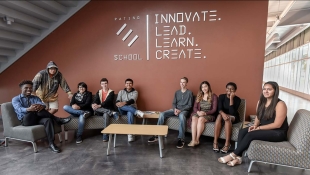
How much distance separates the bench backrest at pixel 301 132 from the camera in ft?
7.44

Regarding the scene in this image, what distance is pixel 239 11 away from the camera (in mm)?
3975

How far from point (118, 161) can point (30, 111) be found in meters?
1.76

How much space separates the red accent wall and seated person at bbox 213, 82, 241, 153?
879 mm

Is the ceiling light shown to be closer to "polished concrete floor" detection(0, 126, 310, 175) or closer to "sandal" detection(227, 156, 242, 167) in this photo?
"polished concrete floor" detection(0, 126, 310, 175)

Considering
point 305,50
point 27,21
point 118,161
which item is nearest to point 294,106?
point 305,50

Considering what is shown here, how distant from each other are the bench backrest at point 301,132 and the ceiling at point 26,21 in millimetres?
4889

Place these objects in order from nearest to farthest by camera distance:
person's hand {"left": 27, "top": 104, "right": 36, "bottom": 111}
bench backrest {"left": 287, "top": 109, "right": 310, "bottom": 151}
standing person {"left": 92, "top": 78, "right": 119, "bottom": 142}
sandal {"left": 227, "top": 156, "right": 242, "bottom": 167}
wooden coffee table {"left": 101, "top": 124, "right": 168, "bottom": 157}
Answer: bench backrest {"left": 287, "top": 109, "right": 310, "bottom": 151}
sandal {"left": 227, "top": 156, "right": 242, "bottom": 167}
wooden coffee table {"left": 101, "top": 124, "right": 168, "bottom": 157}
person's hand {"left": 27, "top": 104, "right": 36, "bottom": 111}
standing person {"left": 92, "top": 78, "right": 119, "bottom": 142}

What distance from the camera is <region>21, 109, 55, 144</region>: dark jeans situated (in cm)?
318

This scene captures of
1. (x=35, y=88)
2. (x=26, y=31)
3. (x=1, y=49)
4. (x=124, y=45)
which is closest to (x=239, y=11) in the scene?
(x=124, y=45)

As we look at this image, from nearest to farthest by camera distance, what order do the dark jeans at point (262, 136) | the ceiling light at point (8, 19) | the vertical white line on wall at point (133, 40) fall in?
the dark jeans at point (262, 136) < the ceiling light at point (8, 19) < the vertical white line on wall at point (133, 40)

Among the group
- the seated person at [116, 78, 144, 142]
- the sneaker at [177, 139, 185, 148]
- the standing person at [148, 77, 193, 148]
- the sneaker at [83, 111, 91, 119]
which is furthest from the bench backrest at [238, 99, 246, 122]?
the sneaker at [83, 111, 91, 119]

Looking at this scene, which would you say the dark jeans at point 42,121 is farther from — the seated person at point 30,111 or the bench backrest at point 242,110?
the bench backrest at point 242,110

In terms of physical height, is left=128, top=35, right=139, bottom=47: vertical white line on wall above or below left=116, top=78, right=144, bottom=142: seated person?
above

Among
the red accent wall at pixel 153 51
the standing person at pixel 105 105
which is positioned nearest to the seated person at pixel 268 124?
the red accent wall at pixel 153 51
